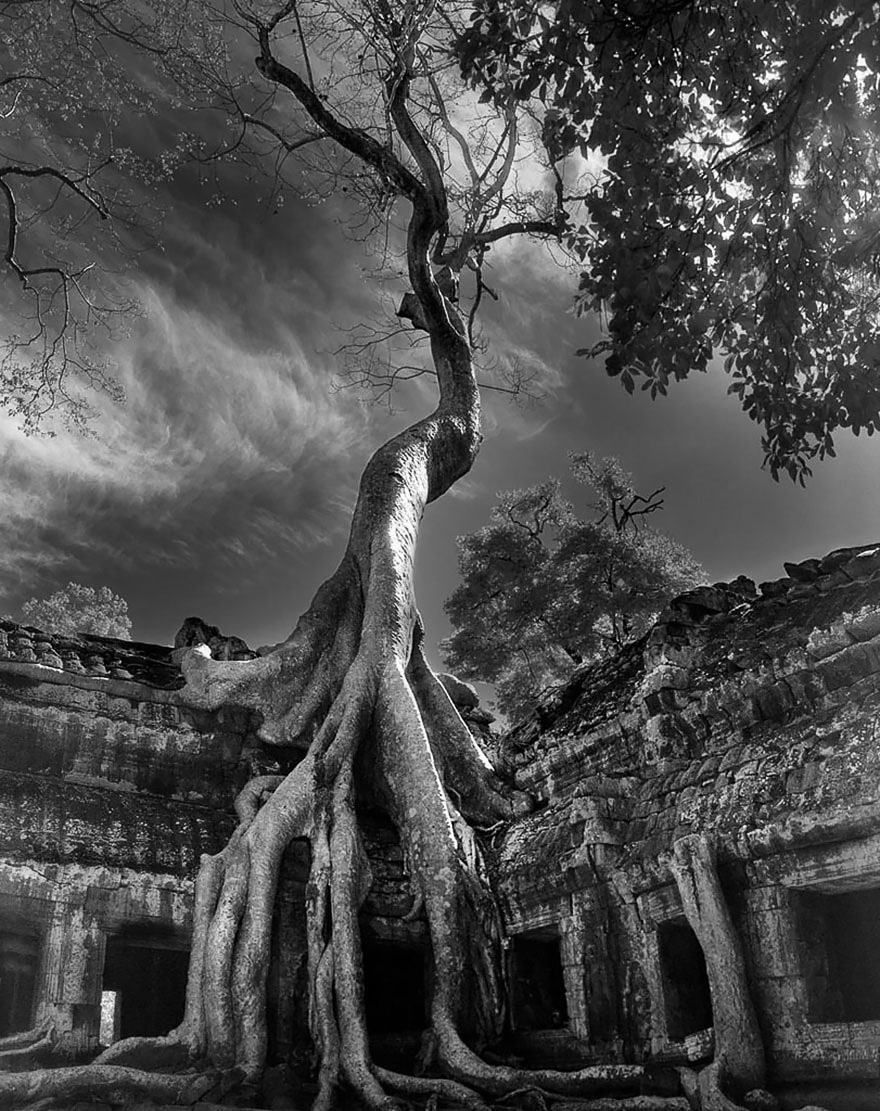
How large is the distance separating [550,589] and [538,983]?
1230 cm

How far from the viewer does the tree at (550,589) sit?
1862 cm

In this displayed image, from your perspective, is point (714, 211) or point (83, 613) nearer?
point (714, 211)

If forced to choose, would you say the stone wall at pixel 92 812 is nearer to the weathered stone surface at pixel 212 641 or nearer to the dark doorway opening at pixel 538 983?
the weathered stone surface at pixel 212 641

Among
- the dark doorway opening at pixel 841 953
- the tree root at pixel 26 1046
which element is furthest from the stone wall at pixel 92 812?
the dark doorway opening at pixel 841 953

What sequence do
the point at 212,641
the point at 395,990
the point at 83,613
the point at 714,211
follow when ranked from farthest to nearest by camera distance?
1. the point at 83,613
2. the point at 212,641
3. the point at 395,990
4. the point at 714,211

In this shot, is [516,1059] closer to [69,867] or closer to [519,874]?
[519,874]

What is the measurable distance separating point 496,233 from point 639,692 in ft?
28.9

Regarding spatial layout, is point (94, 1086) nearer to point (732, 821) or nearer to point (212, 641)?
point (732, 821)

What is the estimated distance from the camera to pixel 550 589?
1903cm

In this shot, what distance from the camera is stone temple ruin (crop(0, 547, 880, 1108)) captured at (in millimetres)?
5043

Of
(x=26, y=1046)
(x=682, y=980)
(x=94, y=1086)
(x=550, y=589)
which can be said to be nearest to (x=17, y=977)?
(x=26, y=1046)

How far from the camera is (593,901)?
6.20 metres

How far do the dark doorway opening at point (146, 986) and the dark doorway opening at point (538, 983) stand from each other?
237 centimetres

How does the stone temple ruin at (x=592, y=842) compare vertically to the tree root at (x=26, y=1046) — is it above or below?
above
